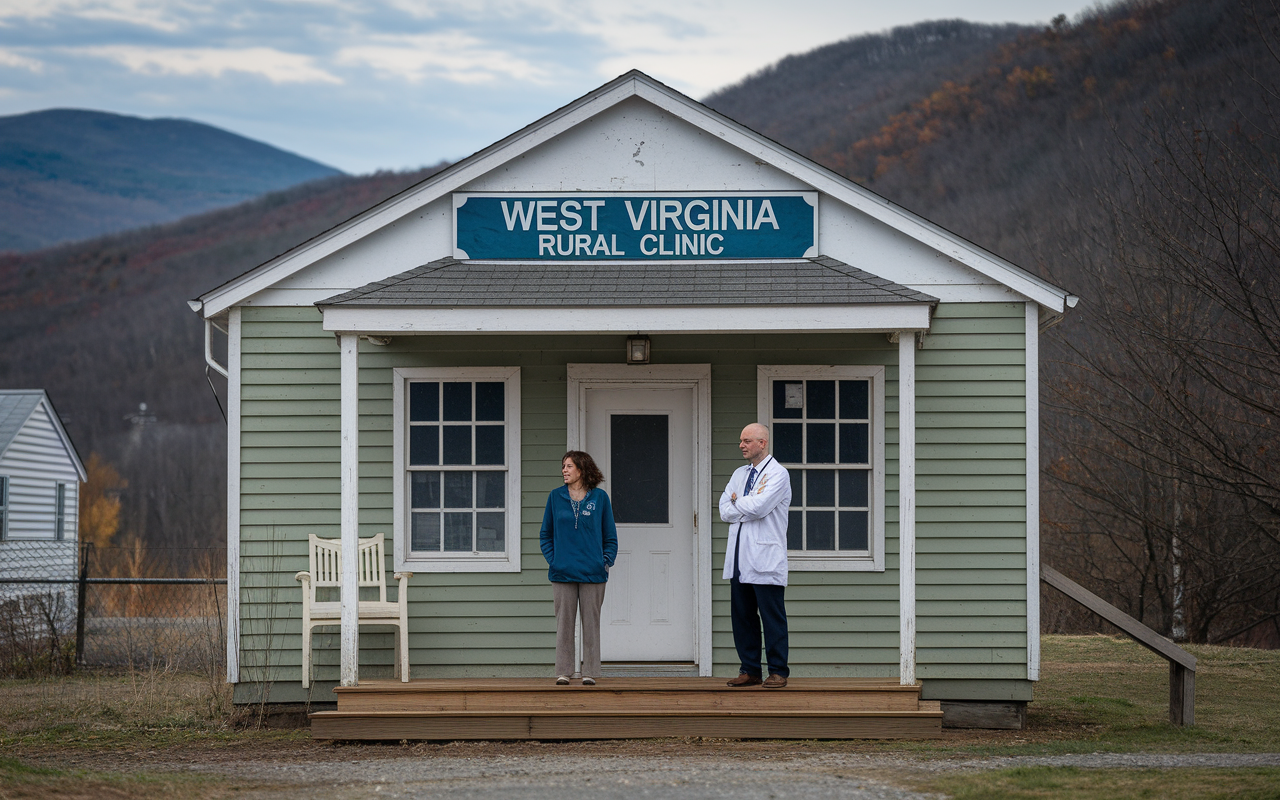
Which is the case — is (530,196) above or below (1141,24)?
below

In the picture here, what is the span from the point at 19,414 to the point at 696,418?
20.1 metres

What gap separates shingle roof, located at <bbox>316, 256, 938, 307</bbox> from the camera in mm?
8562

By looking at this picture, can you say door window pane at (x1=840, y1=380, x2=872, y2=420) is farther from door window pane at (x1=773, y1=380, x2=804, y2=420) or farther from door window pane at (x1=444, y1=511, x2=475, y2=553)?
door window pane at (x1=444, y1=511, x2=475, y2=553)

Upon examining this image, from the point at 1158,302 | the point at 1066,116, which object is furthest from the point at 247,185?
the point at 1158,302

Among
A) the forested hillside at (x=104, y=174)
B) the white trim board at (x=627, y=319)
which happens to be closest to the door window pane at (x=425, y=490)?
the white trim board at (x=627, y=319)

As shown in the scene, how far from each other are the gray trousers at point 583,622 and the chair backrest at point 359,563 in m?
1.64

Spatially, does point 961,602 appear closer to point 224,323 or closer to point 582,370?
point 582,370

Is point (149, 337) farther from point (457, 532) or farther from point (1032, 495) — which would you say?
point (1032, 495)

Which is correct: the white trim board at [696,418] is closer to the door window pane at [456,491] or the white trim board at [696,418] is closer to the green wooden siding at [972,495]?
the door window pane at [456,491]

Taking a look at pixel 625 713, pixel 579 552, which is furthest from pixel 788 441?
pixel 625 713

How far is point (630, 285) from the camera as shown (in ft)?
29.4

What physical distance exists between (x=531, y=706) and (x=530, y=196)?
12.7 ft

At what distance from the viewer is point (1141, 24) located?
45.9 metres

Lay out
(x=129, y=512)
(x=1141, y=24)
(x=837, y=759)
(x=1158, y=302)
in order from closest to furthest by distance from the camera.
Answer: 1. (x=837, y=759)
2. (x=1158, y=302)
3. (x=1141, y=24)
4. (x=129, y=512)
